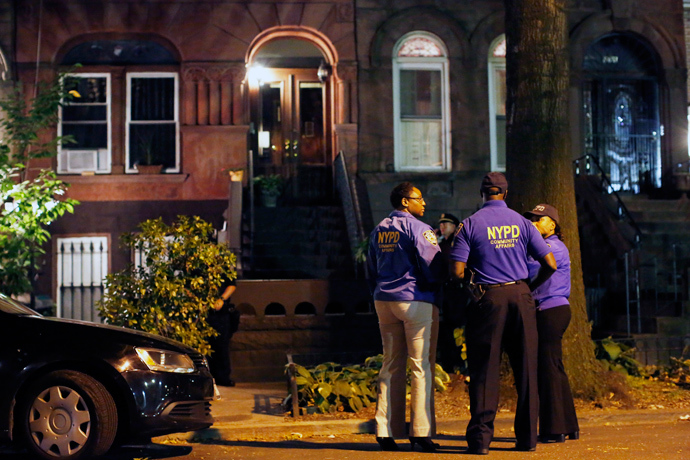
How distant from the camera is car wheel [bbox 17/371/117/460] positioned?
20.7 ft

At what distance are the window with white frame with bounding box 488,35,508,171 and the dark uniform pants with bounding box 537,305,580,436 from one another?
34.3 ft

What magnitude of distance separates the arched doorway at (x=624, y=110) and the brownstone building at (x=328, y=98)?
28 mm

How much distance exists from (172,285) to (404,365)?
11.5ft

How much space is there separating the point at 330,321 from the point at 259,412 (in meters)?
3.33

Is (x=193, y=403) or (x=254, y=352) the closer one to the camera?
(x=193, y=403)

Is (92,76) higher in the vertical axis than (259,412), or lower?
higher

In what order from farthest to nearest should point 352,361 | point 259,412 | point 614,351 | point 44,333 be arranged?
point 352,361 < point 614,351 < point 259,412 < point 44,333

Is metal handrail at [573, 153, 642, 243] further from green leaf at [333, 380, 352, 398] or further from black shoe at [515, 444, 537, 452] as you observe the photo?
black shoe at [515, 444, 537, 452]

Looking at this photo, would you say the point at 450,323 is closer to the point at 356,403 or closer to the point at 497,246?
the point at 356,403

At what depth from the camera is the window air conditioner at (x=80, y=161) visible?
16.6m

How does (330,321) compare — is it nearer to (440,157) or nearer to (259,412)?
(259,412)

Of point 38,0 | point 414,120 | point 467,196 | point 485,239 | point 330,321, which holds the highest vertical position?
point 38,0

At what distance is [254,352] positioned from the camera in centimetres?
1159

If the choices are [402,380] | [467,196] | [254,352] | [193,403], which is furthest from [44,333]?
[467,196]
